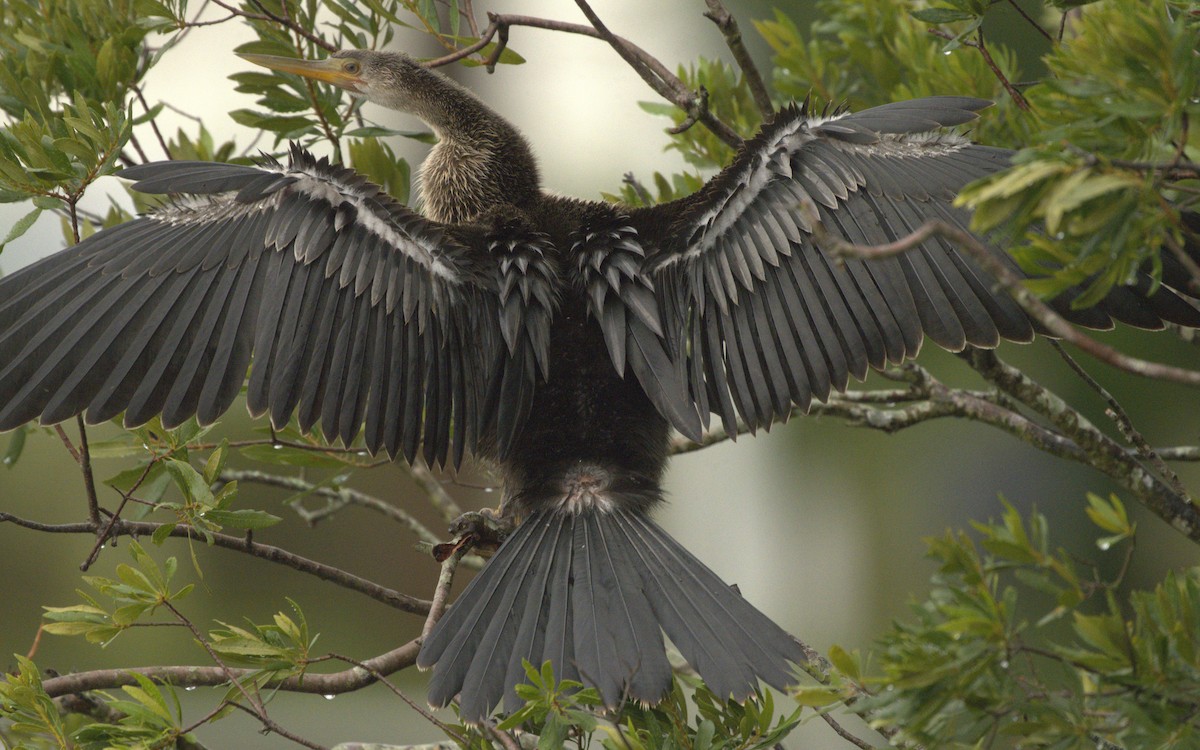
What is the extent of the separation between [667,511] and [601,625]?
204 cm

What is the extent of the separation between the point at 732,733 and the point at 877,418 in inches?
43.3

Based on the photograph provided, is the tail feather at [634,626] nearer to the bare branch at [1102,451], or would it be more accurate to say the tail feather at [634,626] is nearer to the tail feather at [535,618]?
the tail feather at [535,618]

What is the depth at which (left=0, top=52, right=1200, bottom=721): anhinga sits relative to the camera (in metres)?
2.02

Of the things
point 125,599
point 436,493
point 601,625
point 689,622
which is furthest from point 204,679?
point 436,493

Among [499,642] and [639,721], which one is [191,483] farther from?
[639,721]

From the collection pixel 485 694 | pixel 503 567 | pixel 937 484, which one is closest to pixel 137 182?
pixel 503 567

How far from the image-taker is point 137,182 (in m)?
2.08

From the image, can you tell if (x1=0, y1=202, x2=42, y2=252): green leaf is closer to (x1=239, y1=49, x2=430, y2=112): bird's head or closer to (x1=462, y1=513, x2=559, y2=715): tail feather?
(x1=462, y1=513, x2=559, y2=715): tail feather

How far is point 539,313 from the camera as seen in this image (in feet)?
6.91

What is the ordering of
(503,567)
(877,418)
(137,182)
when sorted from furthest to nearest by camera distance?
(877,418)
(137,182)
(503,567)

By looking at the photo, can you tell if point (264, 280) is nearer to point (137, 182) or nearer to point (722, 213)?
point (137, 182)

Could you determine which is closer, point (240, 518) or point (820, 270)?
point (240, 518)

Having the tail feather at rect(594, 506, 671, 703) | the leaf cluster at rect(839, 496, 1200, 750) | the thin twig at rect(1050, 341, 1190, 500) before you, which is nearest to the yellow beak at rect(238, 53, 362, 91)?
the tail feather at rect(594, 506, 671, 703)

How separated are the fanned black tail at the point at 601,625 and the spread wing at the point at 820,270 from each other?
385 mm
